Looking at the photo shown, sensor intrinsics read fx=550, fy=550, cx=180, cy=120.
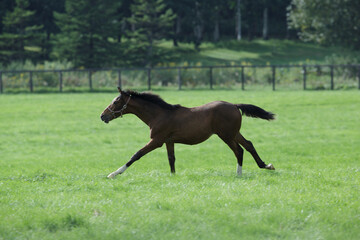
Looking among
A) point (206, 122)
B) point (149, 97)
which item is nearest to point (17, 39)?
point (149, 97)

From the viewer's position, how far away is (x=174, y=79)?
4397 centimetres

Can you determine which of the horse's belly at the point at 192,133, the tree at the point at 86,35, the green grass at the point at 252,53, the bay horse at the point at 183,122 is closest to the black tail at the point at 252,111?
the bay horse at the point at 183,122

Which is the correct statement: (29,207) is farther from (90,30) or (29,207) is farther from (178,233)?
(90,30)

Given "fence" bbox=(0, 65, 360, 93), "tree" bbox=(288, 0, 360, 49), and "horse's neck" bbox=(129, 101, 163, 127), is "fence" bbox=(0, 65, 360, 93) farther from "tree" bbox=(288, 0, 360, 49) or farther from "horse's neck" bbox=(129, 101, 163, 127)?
"horse's neck" bbox=(129, 101, 163, 127)

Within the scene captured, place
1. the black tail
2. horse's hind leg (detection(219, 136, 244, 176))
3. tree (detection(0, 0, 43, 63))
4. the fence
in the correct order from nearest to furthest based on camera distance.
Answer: horse's hind leg (detection(219, 136, 244, 176))
the black tail
the fence
tree (detection(0, 0, 43, 63))

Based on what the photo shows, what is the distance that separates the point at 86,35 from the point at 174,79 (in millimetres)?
17622

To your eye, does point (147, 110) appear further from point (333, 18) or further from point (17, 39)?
point (17, 39)

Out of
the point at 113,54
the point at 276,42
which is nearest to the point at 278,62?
the point at 276,42

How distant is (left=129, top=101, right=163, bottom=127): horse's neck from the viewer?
33.7ft

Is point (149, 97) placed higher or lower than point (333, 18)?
lower

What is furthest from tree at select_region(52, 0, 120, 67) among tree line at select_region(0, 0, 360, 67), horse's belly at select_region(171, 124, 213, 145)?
horse's belly at select_region(171, 124, 213, 145)

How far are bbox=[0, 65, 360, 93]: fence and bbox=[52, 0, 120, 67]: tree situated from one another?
Result: 13.3 m

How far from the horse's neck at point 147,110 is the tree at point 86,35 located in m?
47.4

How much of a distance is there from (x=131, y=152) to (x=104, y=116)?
8.30m
